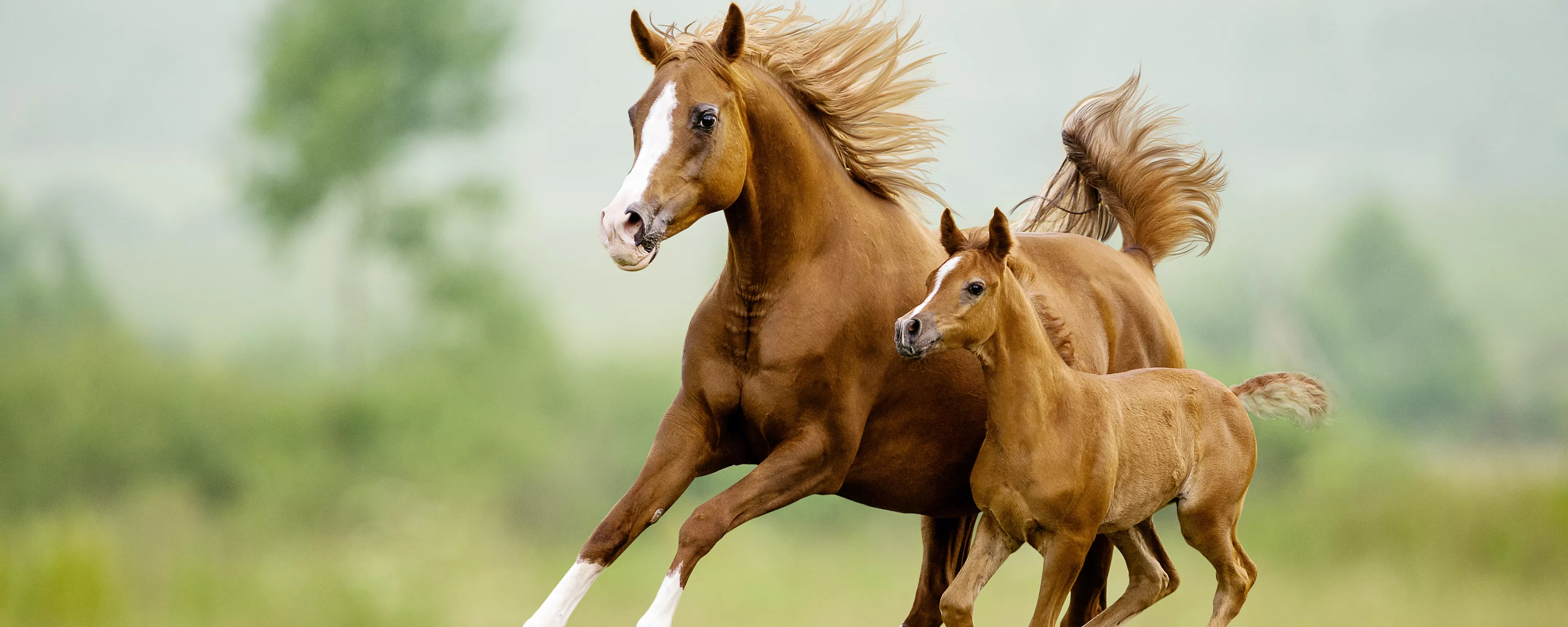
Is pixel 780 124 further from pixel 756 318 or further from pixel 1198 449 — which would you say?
pixel 1198 449

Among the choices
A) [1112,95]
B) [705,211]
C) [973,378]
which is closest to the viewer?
[705,211]

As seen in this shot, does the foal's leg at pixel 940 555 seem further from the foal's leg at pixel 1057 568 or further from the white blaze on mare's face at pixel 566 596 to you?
the white blaze on mare's face at pixel 566 596

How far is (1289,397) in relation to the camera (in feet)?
18.0

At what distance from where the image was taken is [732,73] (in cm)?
439

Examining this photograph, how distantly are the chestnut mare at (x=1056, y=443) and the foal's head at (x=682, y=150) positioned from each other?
0.71 meters

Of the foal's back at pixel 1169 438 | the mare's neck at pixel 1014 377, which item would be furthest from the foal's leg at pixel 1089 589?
the mare's neck at pixel 1014 377

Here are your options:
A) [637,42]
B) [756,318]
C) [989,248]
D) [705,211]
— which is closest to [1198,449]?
[989,248]

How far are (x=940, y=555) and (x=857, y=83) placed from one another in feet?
6.17

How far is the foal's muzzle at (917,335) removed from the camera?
4043mm

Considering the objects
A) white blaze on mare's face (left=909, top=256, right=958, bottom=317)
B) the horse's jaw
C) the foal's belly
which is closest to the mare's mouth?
the horse's jaw

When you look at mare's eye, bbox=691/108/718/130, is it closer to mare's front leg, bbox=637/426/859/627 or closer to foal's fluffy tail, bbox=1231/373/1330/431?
mare's front leg, bbox=637/426/859/627

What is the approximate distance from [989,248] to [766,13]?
145cm

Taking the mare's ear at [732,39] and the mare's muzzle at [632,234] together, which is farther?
the mare's ear at [732,39]

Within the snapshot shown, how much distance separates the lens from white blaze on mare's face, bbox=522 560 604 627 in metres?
4.29
